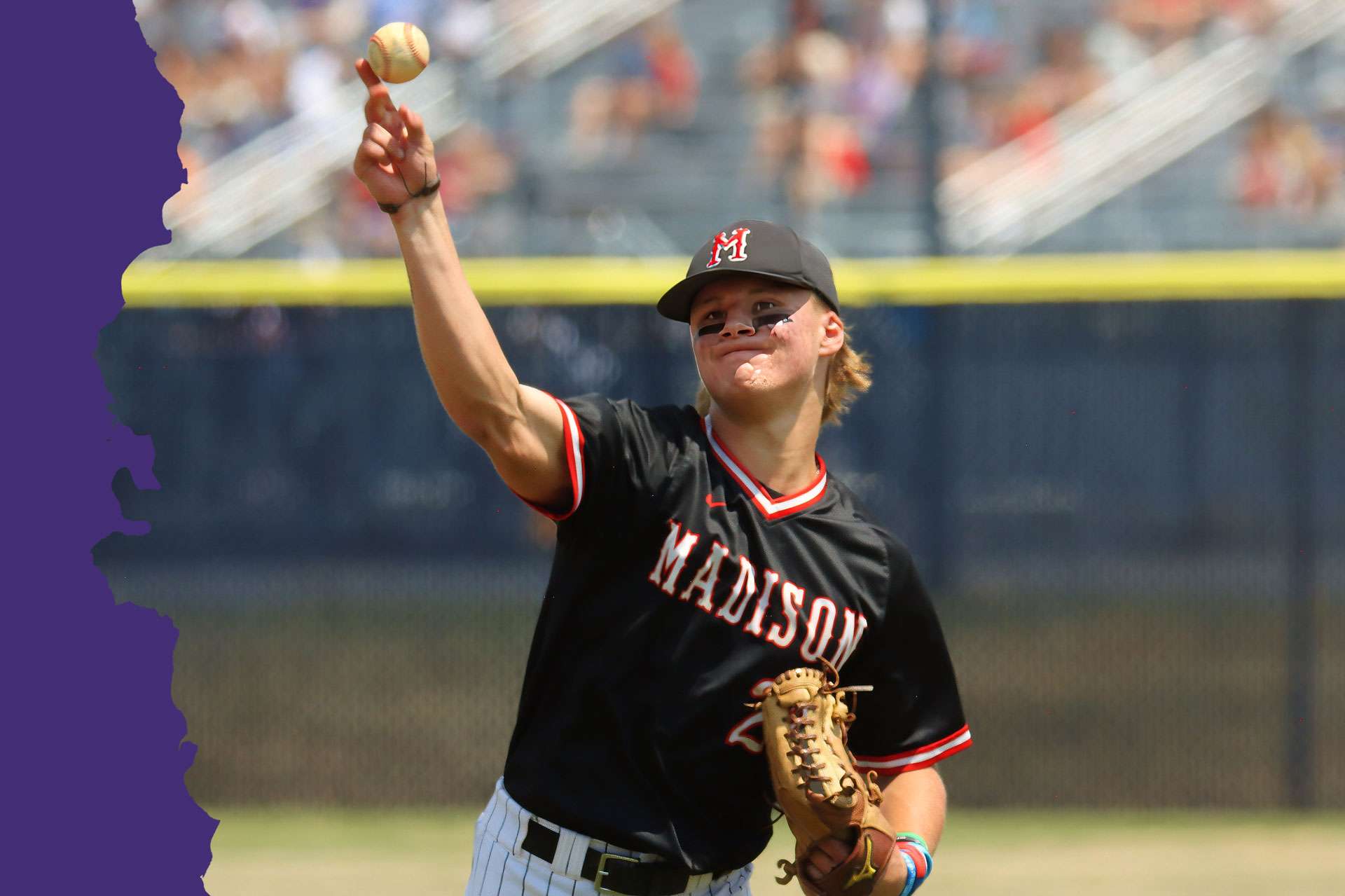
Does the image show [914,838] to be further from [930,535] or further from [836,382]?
[930,535]

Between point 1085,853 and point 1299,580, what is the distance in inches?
51.1

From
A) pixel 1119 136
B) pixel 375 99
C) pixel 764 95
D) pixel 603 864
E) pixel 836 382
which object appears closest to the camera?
pixel 375 99

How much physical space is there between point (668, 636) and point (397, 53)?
94 cm

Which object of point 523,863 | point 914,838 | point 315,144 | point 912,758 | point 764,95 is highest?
point 764,95

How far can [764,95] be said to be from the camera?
9469 mm

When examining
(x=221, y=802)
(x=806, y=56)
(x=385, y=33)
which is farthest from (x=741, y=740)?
(x=806, y=56)

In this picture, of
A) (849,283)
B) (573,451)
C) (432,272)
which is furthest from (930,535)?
(432,272)

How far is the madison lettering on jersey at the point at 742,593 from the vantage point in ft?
7.82

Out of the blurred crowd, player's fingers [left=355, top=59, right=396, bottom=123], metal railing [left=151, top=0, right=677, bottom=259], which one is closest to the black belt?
player's fingers [left=355, top=59, right=396, bottom=123]

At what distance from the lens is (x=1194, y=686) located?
543 cm

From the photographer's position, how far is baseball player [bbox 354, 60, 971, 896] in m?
2.36

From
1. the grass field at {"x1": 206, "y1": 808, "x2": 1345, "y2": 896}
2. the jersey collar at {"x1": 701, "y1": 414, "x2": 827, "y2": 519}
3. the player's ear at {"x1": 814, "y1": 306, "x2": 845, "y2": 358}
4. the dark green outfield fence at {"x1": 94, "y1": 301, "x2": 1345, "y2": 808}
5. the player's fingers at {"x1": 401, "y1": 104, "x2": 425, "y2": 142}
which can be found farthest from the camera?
the dark green outfield fence at {"x1": 94, "y1": 301, "x2": 1345, "y2": 808}

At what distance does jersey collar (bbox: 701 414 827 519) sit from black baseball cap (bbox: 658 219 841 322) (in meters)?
0.22

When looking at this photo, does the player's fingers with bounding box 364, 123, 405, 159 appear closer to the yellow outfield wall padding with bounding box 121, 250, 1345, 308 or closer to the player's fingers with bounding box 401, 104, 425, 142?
the player's fingers with bounding box 401, 104, 425, 142
